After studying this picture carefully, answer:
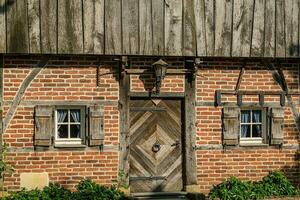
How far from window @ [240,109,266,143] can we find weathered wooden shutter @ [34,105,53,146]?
13.5ft

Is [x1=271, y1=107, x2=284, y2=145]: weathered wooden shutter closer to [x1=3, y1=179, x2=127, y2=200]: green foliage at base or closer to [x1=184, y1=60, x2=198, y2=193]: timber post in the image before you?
[x1=184, y1=60, x2=198, y2=193]: timber post

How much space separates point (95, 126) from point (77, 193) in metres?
1.37

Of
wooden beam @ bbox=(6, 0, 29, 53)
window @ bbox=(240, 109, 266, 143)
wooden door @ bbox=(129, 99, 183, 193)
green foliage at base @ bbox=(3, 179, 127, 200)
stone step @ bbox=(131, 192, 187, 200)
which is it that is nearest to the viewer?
green foliage at base @ bbox=(3, 179, 127, 200)

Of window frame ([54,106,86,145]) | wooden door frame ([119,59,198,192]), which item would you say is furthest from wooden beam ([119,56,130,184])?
window frame ([54,106,86,145])

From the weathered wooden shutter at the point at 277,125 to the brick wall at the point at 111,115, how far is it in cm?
18

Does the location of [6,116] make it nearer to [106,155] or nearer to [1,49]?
[1,49]

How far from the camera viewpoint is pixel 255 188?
1005 centimetres

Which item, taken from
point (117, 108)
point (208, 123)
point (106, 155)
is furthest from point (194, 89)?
point (106, 155)

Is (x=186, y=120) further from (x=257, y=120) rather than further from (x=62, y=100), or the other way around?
(x=62, y=100)

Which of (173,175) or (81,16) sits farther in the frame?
(173,175)

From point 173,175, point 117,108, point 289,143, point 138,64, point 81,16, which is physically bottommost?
point 173,175

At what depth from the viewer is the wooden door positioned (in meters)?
10.1

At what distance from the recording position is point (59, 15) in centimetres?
944

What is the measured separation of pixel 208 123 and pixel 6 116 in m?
4.16
